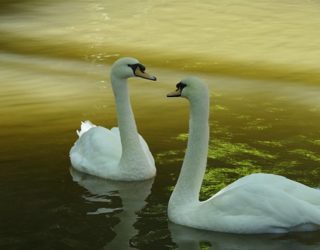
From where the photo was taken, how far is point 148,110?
491 inches

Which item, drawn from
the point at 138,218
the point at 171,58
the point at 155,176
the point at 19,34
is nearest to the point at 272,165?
the point at 155,176

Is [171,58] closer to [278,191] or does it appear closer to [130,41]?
[130,41]

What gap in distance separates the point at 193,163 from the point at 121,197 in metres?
1.20

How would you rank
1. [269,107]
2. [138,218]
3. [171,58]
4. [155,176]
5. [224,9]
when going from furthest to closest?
[224,9] → [171,58] → [269,107] → [155,176] → [138,218]

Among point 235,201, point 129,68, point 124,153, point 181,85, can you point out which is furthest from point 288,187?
point 129,68

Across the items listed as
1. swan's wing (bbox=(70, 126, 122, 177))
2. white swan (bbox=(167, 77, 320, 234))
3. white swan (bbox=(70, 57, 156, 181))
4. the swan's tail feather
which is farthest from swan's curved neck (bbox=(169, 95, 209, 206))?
the swan's tail feather

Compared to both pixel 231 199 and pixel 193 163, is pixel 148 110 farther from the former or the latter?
pixel 231 199

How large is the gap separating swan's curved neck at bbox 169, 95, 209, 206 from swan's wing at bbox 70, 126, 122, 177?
1.74 metres

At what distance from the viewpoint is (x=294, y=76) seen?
14820mm

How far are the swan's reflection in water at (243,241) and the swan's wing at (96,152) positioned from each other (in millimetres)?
2116

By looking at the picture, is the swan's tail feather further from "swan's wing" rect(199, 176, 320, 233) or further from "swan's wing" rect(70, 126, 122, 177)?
"swan's wing" rect(199, 176, 320, 233)

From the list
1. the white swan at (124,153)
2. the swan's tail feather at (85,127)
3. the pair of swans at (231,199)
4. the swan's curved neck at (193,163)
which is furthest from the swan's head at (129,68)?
the swan's curved neck at (193,163)

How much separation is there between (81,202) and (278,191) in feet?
6.72

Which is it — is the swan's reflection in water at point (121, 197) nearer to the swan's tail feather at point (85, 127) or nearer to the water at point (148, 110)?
the water at point (148, 110)
